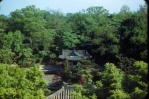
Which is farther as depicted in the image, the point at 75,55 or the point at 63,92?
the point at 75,55

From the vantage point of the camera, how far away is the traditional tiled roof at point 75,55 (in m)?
13.7

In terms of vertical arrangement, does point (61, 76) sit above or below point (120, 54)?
below

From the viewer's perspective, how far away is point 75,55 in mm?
13844

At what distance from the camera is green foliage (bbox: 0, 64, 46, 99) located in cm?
554

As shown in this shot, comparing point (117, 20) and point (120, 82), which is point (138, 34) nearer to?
point (117, 20)

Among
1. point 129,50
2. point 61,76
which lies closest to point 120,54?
point 129,50

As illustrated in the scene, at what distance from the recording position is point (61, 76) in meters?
11.3

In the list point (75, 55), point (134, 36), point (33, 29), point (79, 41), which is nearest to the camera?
point (134, 36)

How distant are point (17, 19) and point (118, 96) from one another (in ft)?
37.5

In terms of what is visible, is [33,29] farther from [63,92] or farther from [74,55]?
[63,92]

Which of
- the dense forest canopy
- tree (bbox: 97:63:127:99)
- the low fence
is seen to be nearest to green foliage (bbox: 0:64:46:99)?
tree (bbox: 97:63:127:99)

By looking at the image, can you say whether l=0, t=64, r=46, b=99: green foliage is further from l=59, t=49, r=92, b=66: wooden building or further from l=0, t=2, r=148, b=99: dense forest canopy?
l=59, t=49, r=92, b=66: wooden building

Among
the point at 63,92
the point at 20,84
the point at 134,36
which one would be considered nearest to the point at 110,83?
the point at 20,84

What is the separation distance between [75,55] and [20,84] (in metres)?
8.31
